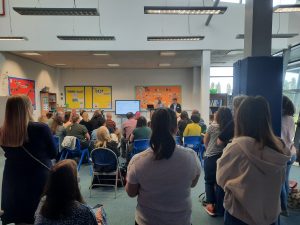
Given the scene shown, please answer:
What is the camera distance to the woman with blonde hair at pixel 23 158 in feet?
6.42

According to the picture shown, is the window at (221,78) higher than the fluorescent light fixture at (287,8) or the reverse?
the reverse

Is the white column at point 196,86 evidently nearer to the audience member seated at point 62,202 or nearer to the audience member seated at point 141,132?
the audience member seated at point 141,132

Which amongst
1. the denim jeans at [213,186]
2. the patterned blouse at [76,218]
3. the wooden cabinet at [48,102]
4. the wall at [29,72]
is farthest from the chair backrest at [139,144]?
the wooden cabinet at [48,102]

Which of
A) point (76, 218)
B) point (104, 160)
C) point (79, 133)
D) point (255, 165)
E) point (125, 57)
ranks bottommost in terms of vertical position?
point (104, 160)

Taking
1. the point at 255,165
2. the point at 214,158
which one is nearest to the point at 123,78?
the point at 214,158

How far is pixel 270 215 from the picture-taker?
5.21ft

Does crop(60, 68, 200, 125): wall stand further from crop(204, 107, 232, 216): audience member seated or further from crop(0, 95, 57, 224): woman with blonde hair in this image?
crop(0, 95, 57, 224): woman with blonde hair

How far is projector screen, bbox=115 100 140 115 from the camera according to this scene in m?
11.3

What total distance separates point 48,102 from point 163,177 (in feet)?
32.7

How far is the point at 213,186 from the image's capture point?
3.41 m

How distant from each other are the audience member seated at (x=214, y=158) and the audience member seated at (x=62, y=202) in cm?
196

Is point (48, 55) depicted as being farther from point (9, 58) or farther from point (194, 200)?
point (194, 200)

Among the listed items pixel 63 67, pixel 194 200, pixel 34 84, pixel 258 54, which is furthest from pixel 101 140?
pixel 63 67

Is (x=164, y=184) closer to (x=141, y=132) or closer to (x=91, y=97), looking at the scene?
(x=141, y=132)
